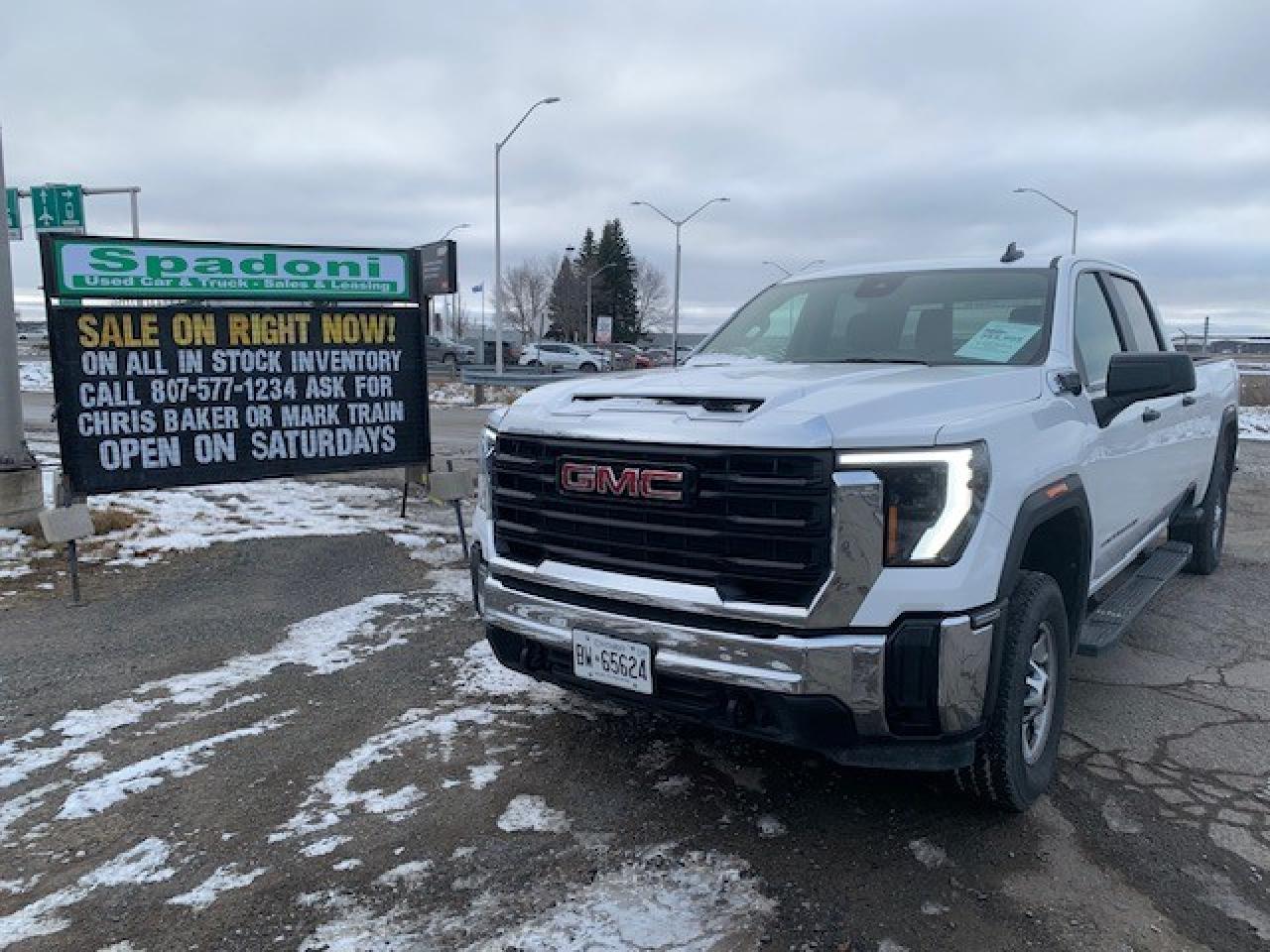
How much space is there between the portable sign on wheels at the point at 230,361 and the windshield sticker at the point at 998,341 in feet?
16.7

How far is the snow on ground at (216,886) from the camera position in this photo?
9.90 ft

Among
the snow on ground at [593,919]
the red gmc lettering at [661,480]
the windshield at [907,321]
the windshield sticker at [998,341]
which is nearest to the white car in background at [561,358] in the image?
the windshield at [907,321]

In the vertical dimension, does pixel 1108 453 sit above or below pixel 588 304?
below

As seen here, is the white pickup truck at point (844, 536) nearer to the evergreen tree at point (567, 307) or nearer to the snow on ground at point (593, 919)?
the snow on ground at point (593, 919)

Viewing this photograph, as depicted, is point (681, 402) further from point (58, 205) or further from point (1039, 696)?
point (58, 205)

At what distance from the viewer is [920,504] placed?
2.90 m

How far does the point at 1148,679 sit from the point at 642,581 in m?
3.19

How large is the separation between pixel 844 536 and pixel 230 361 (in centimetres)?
576

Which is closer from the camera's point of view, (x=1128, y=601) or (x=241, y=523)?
(x=1128, y=601)

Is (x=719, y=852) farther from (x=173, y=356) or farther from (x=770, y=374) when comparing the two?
(x=173, y=356)

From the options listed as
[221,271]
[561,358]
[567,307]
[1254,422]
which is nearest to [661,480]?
[221,271]

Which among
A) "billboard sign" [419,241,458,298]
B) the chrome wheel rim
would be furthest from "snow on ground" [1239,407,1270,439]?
the chrome wheel rim

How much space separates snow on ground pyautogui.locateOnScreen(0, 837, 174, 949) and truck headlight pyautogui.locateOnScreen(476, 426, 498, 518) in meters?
1.65

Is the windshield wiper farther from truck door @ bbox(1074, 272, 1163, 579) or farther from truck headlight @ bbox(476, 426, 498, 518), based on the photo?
truck headlight @ bbox(476, 426, 498, 518)
